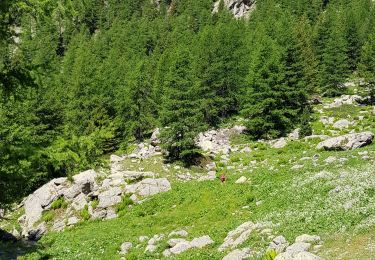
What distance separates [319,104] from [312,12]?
54173mm

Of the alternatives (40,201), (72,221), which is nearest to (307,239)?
(72,221)

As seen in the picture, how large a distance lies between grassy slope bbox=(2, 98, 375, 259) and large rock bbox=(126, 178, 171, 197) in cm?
158

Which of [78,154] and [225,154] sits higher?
[78,154]

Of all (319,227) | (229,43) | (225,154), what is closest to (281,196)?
(319,227)

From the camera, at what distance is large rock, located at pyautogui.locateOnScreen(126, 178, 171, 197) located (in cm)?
2931

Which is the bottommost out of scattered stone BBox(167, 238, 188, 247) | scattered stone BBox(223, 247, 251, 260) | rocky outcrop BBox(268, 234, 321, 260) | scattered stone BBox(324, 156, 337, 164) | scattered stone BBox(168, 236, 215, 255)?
scattered stone BBox(167, 238, 188, 247)

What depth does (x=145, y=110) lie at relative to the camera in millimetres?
56719

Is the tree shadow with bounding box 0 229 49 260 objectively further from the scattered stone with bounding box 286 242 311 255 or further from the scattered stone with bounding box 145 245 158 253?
A: the scattered stone with bounding box 286 242 311 255

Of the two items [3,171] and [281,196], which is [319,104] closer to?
[281,196]

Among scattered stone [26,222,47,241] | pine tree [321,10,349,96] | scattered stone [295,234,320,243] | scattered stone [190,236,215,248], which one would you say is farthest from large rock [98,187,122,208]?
pine tree [321,10,349,96]

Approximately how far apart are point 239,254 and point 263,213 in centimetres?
507

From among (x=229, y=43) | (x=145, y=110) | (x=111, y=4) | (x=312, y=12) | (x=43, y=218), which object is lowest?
(x=43, y=218)

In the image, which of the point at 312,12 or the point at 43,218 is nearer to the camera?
the point at 43,218

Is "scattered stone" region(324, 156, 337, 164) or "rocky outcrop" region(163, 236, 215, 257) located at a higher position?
"scattered stone" region(324, 156, 337, 164)
